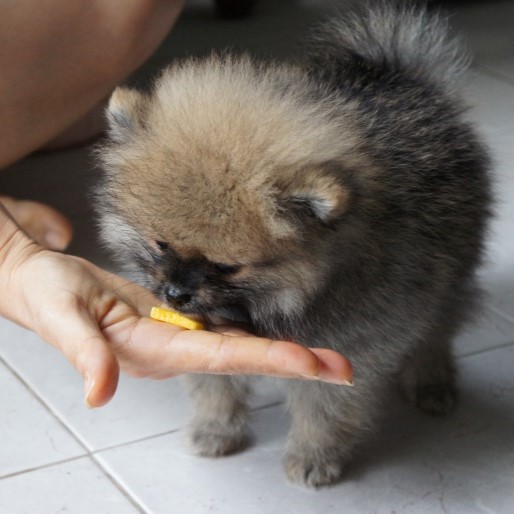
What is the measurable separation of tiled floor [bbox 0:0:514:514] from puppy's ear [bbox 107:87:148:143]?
1.60ft

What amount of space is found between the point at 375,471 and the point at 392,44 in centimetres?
67

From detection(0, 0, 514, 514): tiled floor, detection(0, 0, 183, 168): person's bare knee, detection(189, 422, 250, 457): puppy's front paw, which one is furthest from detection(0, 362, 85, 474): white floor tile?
detection(0, 0, 183, 168): person's bare knee

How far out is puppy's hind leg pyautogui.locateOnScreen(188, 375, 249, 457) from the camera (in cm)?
149

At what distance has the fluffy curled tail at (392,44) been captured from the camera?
5.14ft

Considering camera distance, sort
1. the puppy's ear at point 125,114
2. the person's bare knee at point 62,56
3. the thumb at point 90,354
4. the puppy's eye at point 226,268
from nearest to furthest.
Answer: the thumb at point 90,354 < the puppy's eye at point 226,268 < the puppy's ear at point 125,114 < the person's bare knee at point 62,56

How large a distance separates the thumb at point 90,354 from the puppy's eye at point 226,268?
0.16m

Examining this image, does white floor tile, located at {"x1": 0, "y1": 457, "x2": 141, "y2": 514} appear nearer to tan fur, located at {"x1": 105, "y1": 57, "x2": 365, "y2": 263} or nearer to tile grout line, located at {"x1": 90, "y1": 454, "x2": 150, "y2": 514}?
tile grout line, located at {"x1": 90, "y1": 454, "x2": 150, "y2": 514}

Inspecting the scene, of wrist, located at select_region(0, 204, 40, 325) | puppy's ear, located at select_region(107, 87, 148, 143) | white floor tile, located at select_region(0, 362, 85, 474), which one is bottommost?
white floor tile, located at select_region(0, 362, 85, 474)

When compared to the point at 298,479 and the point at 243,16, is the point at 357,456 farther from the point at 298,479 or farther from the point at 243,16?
the point at 243,16

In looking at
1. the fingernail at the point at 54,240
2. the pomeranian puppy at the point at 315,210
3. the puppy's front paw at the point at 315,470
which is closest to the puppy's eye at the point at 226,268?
the pomeranian puppy at the point at 315,210

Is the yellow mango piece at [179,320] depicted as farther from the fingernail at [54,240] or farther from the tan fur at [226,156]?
the fingernail at [54,240]

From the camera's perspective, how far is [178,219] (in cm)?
117

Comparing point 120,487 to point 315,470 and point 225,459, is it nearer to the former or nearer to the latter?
point 225,459

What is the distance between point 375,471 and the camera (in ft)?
4.81
